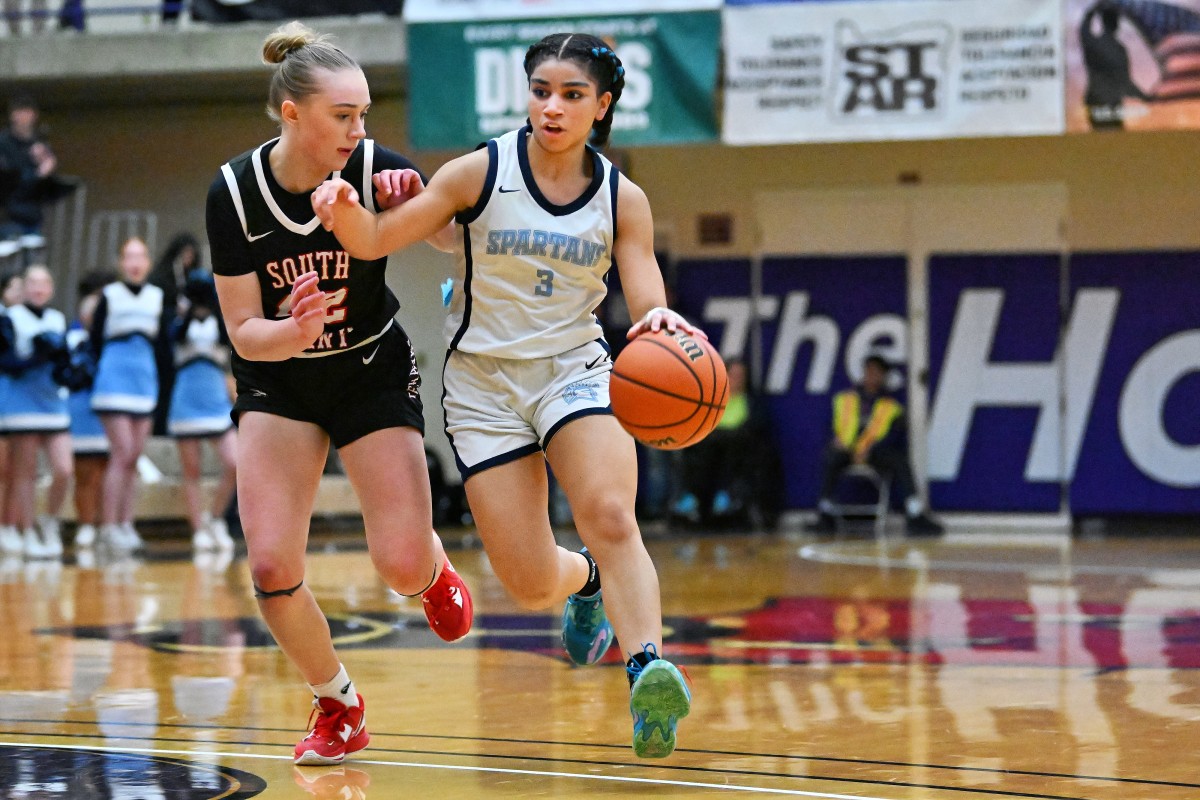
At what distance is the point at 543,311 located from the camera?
4234mm

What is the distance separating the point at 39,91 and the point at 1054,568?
986 centimetres

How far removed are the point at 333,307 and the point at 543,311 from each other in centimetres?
53

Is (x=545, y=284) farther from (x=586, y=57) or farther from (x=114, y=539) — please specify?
(x=114, y=539)

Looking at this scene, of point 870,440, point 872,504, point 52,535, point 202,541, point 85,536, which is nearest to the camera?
point 52,535

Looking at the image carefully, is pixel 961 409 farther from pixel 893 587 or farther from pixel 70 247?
pixel 70 247

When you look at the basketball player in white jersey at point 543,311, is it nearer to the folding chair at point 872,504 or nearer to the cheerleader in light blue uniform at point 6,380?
the cheerleader in light blue uniform at point 6,380

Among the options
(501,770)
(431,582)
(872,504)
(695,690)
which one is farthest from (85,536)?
(501,770)

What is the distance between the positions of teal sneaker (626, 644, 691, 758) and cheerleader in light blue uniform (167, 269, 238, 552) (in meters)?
7.56

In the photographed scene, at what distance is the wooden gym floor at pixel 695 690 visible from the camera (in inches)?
157

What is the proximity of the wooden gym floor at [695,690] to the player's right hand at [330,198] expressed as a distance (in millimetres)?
1341

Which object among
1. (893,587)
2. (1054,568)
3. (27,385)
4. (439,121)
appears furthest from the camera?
(439,121)

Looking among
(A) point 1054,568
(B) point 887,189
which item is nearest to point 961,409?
(B) point 887,189

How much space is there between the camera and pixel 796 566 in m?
10.1

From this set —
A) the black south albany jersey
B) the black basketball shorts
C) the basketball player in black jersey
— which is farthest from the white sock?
the black south albany jersey
